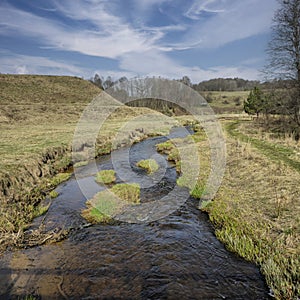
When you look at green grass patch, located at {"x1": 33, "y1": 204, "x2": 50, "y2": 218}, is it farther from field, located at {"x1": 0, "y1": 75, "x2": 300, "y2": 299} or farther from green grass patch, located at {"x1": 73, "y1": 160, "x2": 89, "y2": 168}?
green grass patch, located at {"x1": 73, "y1": 160, "x2": 89, "y2": 168}

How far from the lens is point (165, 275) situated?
22.2ft

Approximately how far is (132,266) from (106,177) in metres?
8.82

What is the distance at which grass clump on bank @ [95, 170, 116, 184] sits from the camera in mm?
15227

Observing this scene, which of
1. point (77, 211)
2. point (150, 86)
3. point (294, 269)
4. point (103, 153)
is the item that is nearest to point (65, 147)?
point (103, 153)

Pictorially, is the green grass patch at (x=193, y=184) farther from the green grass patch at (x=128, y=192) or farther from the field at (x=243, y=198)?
the green grass patch at (x=128, y=192)

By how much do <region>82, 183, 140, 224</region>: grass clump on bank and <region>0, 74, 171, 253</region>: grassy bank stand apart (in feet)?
7.67

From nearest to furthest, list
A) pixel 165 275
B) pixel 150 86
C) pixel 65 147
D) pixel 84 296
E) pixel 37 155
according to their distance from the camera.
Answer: pixel 84 296 < pixel 165 275 < pixel 37 155 < pixel 65 147 < pixel 150 86

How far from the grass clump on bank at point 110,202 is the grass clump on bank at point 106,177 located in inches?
70.1

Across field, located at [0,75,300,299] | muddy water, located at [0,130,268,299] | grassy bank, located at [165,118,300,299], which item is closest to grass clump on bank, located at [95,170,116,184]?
field, located at [0,75,300,299]

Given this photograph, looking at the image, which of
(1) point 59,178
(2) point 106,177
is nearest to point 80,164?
(1) point 59,178

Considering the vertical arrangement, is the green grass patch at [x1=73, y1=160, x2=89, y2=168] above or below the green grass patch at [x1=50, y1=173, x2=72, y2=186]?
above

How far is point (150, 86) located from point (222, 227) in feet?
262

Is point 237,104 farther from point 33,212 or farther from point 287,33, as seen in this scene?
point 33,212

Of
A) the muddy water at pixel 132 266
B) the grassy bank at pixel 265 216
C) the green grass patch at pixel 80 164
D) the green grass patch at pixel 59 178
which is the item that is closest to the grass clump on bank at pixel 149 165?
the green grass patch at pixel 80 164
